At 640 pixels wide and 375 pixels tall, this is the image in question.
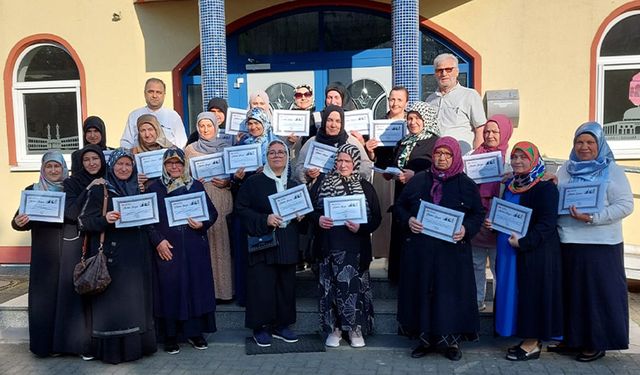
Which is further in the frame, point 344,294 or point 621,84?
point 621,84

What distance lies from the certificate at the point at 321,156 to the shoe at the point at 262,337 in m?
1.60

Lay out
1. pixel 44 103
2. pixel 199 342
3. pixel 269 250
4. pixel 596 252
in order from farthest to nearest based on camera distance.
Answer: pixel 44 103 < pixel 199 342 < pixel 269 250 < pixel 596 252

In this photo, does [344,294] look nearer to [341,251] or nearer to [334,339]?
[341,251]

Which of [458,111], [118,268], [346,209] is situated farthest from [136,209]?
[458,111]

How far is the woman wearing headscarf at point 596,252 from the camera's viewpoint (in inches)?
177

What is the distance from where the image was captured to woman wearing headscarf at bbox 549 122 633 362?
4492 millimetres

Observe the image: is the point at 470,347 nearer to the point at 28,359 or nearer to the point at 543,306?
the point at 543,306

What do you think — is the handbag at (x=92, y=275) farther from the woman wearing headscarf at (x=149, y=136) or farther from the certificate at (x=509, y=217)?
the certificate at (x=509, y=217)

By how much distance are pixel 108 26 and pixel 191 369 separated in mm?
5889

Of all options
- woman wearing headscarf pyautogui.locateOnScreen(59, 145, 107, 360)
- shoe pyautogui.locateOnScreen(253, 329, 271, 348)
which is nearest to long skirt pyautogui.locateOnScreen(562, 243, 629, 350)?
shoe pyautogui.locateOnScreen(253, 329, 271, 348)

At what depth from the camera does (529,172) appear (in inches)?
182

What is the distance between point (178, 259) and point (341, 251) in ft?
4.73

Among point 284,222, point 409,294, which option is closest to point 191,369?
point 284,222

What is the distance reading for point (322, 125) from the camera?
5.38 m
